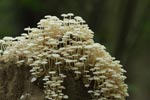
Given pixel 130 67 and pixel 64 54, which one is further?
pixel 130 67

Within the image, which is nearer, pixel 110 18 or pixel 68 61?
pixel 68 61

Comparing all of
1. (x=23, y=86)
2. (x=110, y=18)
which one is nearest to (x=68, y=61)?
(x=23, y=86)

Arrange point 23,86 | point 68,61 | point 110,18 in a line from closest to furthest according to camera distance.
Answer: point 68,61, point 23,86, point 110,18

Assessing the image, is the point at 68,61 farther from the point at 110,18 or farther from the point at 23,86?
the point at 110,18

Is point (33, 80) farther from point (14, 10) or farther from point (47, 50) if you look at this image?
point (14, 10)

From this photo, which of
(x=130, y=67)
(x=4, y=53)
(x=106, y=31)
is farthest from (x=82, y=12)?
(x=4, y=53)

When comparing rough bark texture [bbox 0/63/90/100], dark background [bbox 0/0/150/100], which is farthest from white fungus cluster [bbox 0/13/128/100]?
dark background [bbox 0/0/150/100]
